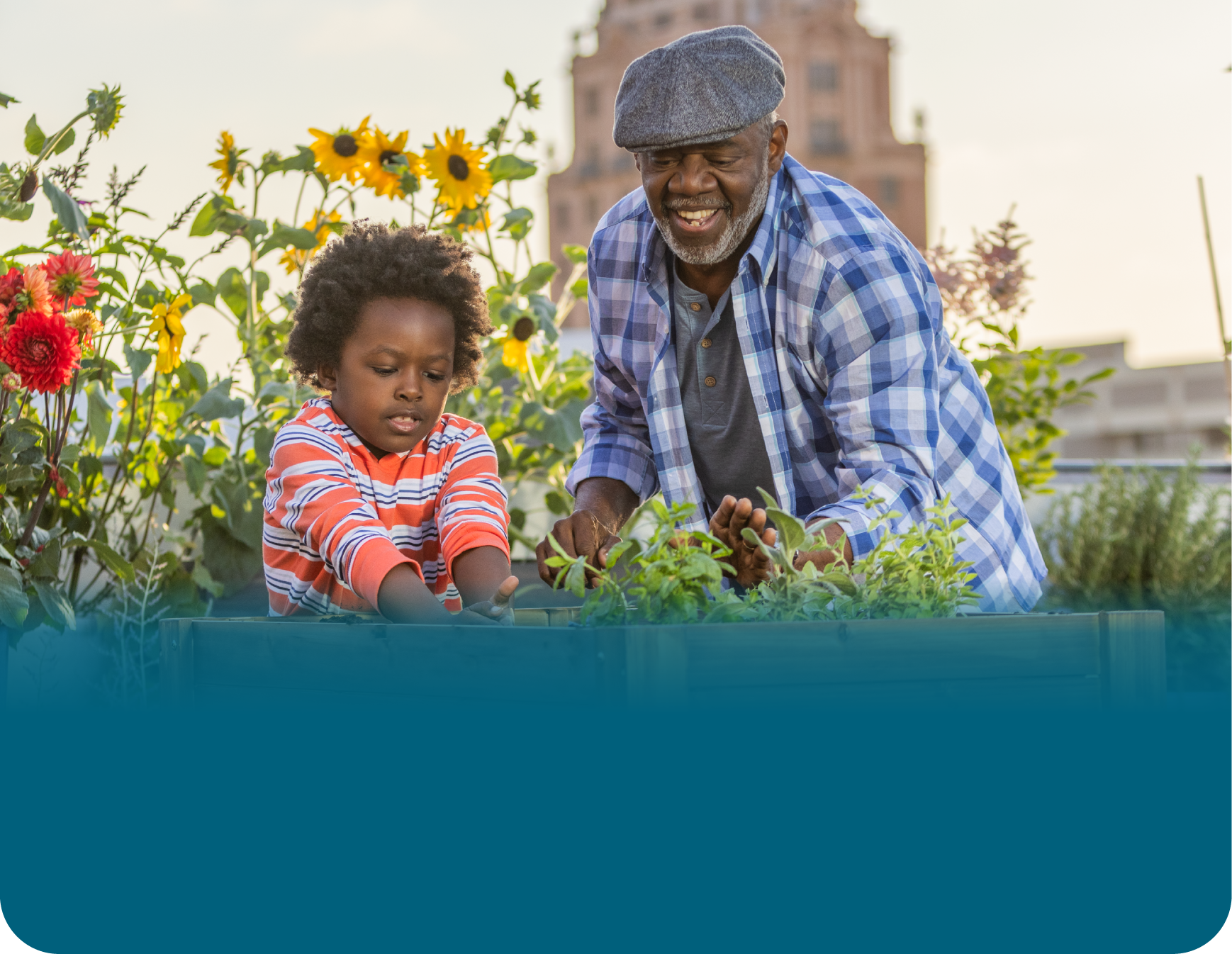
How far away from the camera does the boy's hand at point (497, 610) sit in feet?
4.66

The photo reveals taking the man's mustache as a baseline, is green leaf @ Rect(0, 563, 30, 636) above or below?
below

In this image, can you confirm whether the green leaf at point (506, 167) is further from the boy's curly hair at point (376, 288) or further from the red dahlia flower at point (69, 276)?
the red dahlia flower at point (69, 276)

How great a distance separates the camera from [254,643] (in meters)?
1.42

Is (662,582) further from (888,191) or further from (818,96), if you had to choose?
(818,96)

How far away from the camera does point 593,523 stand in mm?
1871

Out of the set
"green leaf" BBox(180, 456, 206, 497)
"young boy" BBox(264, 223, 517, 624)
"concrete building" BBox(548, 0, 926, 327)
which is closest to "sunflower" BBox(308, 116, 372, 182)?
"green leaf" BBox(180, 456, 206, 497)

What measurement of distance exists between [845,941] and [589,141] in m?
44.6

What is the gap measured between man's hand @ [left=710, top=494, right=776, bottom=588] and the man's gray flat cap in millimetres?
607

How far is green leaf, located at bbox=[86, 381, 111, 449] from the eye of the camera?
8.14ft

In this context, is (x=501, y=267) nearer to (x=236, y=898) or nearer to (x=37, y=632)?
(x=37, y=632)

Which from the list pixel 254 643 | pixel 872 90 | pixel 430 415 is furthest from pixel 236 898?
pixel 872 90

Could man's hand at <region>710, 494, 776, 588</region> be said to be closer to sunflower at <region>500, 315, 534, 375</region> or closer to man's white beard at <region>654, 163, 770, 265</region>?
man's white beard at <region>654, 163, 770, 265</region>

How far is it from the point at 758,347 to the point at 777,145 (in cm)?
30
